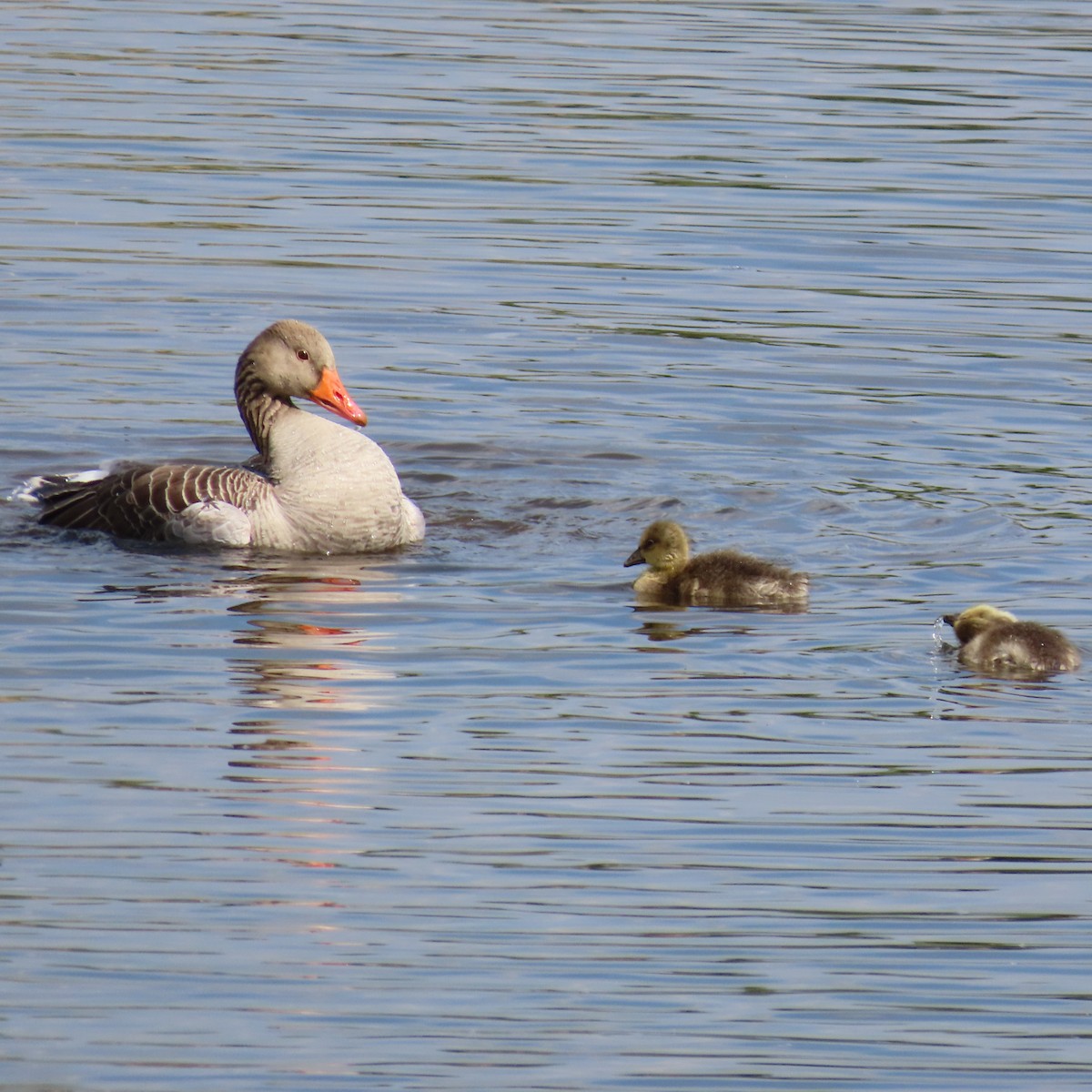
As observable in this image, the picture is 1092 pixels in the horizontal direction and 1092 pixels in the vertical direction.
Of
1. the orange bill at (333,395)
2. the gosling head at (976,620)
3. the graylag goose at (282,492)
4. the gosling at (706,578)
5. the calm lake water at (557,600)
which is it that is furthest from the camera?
the orange bill at (333,395)

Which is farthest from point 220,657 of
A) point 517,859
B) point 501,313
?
point 501,313

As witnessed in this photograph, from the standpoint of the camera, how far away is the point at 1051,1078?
18.9ft

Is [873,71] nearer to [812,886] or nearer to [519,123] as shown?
[519,123]

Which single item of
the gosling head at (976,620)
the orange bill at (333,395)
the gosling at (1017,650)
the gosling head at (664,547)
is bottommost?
the gosling at (1017,650)

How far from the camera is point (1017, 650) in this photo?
8984 mm

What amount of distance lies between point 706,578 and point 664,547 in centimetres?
26

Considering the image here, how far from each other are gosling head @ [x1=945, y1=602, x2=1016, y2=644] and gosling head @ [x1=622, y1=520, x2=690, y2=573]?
154cm

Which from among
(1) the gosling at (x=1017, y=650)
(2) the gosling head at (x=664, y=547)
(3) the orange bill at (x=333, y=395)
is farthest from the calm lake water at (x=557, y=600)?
(3) the orange bill at (x=333, y=395)

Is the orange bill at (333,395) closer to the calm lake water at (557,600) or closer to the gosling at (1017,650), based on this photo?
the calm lake water at (557,600)

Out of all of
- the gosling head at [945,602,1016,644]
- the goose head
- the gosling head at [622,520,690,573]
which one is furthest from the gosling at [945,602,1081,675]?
the goose head

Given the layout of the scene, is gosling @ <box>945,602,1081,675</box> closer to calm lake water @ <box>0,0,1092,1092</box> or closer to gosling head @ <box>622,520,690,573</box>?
calm lake water @ <box>0,0,1092,1092</box>

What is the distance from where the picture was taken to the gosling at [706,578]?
10.1 metres

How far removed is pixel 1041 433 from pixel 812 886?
6779 mm

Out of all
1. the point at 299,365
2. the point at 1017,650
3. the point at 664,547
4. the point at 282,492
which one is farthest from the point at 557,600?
the point at 299,365
